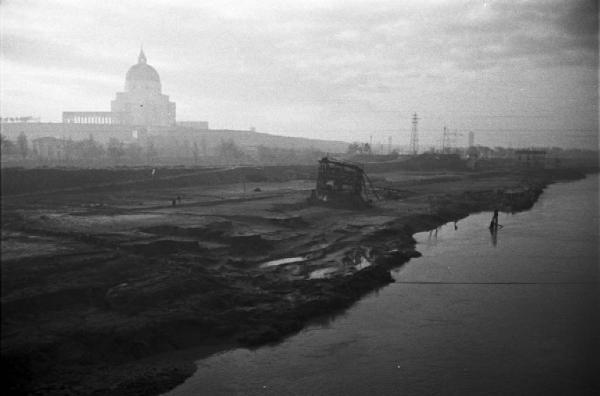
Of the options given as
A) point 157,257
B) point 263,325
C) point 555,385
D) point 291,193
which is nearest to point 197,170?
point 291,193

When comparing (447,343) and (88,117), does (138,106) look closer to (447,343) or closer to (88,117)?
(88,117)

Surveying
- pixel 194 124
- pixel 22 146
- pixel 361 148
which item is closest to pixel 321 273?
pixel 194 124

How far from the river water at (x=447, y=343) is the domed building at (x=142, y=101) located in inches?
140

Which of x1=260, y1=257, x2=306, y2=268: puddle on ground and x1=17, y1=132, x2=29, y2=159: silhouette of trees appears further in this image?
x1=260, y1=257, x2=306, y2=268: puddle on ground

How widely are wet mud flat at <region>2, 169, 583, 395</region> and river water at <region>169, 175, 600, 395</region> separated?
33 centimetres

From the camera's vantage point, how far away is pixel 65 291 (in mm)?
4117

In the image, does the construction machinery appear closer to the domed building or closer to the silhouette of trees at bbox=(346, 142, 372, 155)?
the silhouette of trees at bbox=(346, 142, 372, 155)

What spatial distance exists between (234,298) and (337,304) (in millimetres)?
1241

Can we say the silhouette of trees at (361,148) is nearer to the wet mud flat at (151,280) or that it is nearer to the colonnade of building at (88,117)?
the wet mud flat at (151,280)

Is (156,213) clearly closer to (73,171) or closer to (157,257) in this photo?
(73,171)

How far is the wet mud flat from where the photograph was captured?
3656 millimetres

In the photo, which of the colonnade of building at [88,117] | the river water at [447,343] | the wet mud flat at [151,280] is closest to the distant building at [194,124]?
the colonnade of building at [88,117]

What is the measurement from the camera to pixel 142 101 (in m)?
6.54

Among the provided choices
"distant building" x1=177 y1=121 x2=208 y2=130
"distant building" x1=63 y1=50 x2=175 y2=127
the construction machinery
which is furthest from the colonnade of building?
the construction machinery
